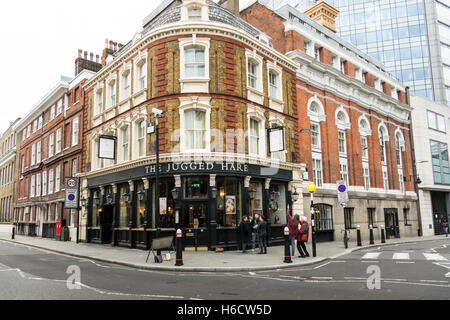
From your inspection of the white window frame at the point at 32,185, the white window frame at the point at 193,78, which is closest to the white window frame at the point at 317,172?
the white window frame at the point at 193,78

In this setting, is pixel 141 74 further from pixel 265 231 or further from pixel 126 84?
pixel 265 231

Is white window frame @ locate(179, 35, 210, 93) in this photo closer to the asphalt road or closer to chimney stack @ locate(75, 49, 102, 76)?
the asphalt road

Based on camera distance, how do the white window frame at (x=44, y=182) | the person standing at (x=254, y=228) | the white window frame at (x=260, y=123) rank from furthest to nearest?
the white window frame at (x=44, y=182) < the white window frame at (x=260, y=123) < the person standing at (x=254, y=228)

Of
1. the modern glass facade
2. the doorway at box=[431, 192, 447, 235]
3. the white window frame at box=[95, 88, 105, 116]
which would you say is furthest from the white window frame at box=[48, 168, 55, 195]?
the modern glass facade

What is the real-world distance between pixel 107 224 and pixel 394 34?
67162 millimetres

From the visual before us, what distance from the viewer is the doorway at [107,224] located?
73.5 ft

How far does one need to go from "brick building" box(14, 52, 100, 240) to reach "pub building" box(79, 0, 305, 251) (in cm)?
598

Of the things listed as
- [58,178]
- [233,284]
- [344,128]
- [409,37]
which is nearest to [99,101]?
[58,178]

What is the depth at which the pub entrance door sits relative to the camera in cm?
1700

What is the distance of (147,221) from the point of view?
18.0 metres

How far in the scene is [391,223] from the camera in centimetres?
3125

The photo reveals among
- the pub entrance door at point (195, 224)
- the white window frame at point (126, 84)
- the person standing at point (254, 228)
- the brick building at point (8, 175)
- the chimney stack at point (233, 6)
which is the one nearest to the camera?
the person standing at point (254, 228)

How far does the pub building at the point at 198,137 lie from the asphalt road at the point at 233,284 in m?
6.51

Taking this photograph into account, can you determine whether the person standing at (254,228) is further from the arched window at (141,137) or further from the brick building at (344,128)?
the arched window at (141,137)
